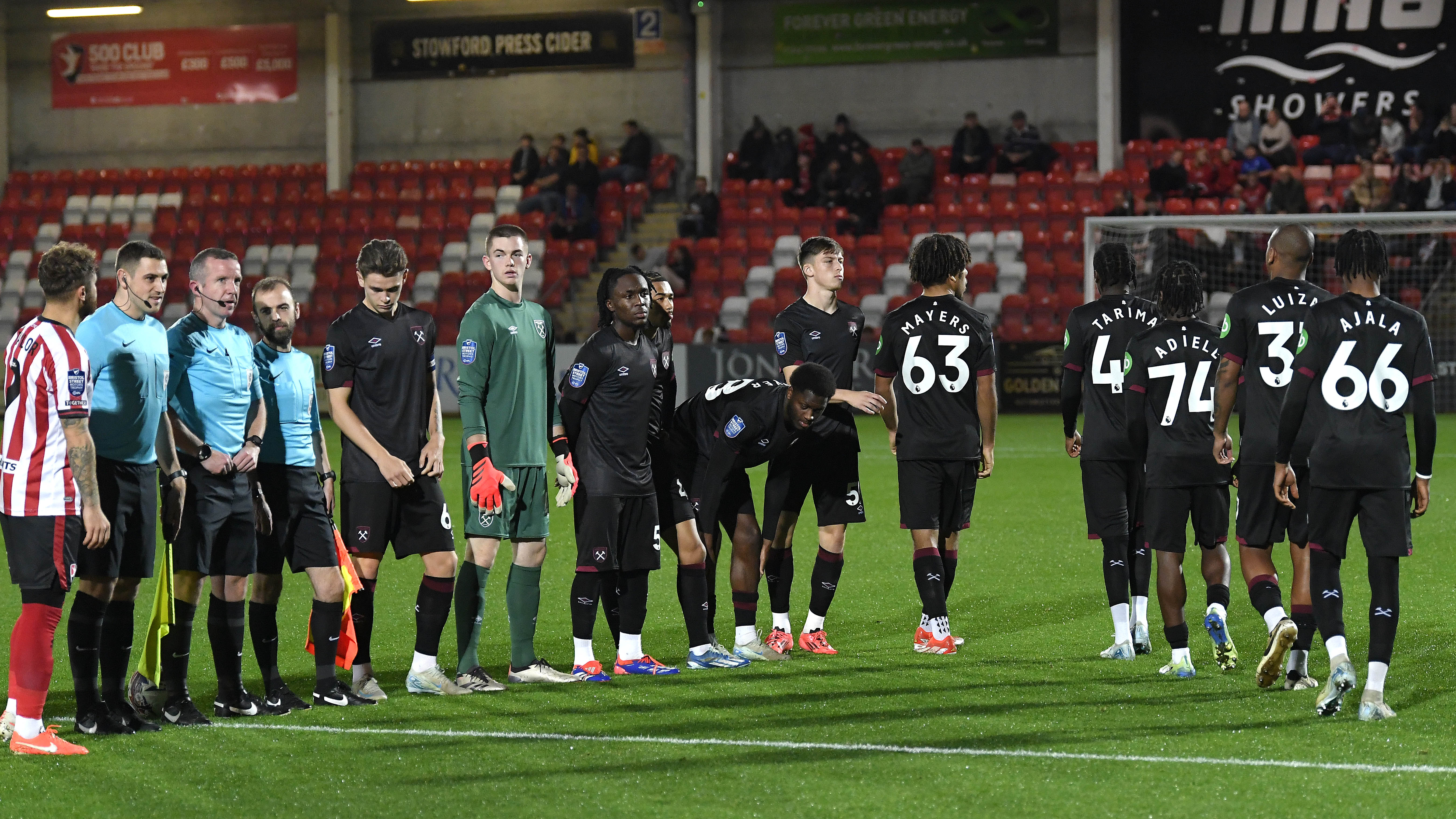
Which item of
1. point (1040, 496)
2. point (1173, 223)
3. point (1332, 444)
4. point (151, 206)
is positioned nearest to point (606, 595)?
point (1332, 444)

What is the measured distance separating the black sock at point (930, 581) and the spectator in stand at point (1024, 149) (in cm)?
1886

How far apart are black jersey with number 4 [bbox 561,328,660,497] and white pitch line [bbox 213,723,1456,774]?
1317 millimetres

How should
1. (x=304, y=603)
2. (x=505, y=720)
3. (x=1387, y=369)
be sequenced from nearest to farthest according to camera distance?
1. (x=1387, y=369)
2. (x=505, y=720)
3. (x=304, y=603)

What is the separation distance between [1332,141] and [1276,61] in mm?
2323

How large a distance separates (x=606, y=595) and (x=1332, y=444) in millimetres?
3230

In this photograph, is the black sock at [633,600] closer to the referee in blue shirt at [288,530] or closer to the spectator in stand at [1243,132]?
the referee in blue shirt at [288,530]

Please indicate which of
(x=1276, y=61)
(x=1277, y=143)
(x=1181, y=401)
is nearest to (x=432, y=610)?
(x=1181, y=401)

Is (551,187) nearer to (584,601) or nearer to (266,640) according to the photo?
(584,601)

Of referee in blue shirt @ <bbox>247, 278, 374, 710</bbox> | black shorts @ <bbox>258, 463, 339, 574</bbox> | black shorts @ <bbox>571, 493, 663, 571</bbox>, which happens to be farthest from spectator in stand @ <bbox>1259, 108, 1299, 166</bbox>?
black shorts @ <bbox>258, 463, 339, 574</bbox>

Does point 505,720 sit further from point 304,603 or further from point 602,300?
point 304,603

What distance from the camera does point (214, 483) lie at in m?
5.85

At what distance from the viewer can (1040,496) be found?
13.4 metres

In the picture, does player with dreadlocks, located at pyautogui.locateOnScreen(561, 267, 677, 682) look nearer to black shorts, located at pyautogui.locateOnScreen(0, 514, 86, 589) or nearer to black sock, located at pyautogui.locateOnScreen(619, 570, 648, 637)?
black sock, located at pyautogui.locateOnScreen(619, 570, 648, 637)

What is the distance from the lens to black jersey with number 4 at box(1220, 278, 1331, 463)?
6.26 metres
